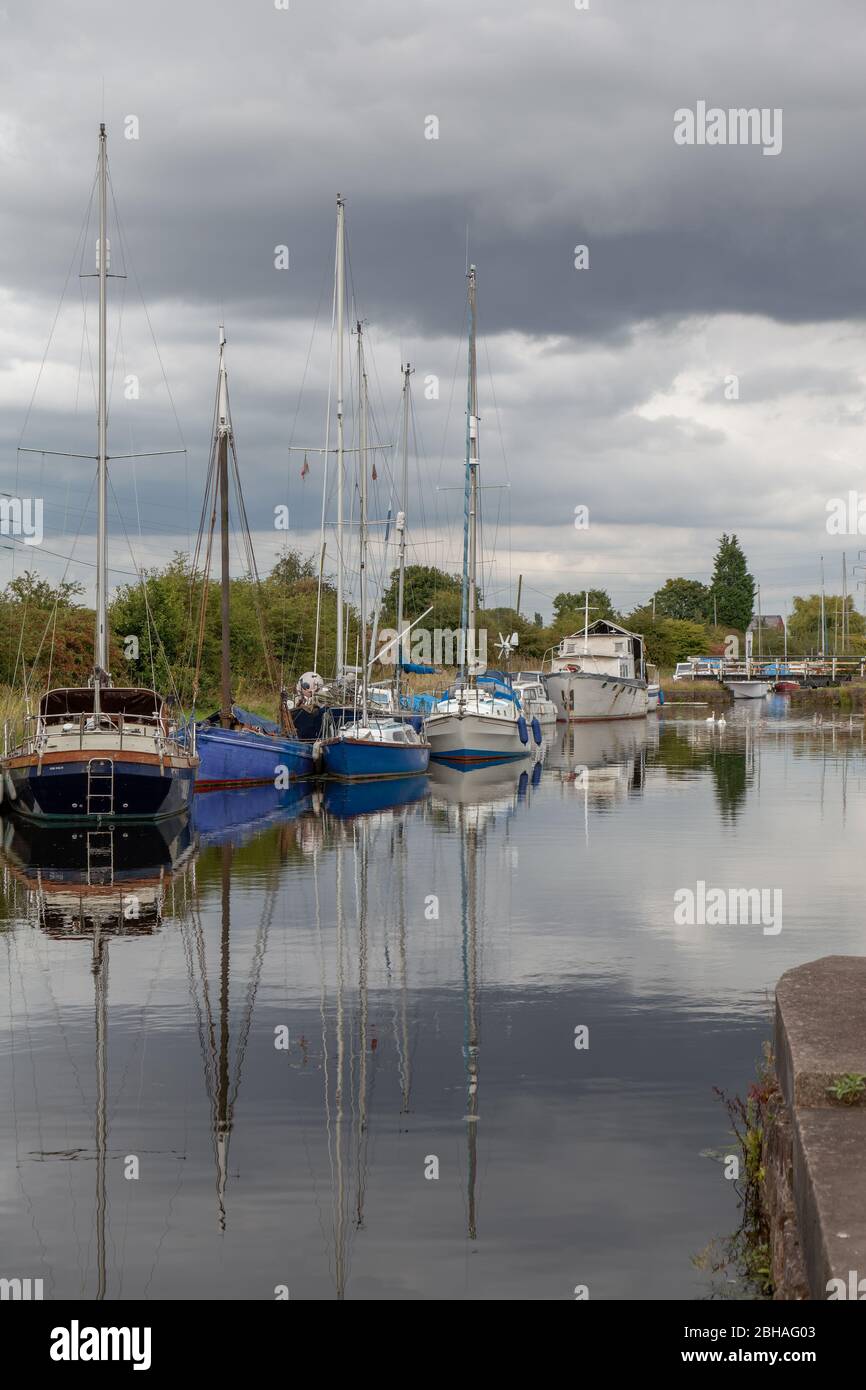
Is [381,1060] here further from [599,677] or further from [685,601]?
[685,601]

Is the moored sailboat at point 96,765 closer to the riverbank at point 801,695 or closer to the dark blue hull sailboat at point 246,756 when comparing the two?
the dark blue hull sailboat at point 246,756

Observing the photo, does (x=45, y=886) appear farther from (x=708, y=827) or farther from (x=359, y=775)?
(x=359, y=775)

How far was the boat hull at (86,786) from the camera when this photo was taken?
26.4 meters

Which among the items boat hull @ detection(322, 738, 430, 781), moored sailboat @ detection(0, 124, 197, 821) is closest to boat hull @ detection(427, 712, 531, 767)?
boat hull @ detection(322, 738, 430, 781)

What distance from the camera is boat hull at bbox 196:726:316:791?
114 ft

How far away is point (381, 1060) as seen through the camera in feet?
35.1

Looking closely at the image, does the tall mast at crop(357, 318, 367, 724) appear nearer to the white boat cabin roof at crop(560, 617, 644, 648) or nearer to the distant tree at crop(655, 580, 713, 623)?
the white boat cabin roof at crop(560, 617, 644, 648)

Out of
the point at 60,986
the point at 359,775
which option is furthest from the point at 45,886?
the point at 359,775

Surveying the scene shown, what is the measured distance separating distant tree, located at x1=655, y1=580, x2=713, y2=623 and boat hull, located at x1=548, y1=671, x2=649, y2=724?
100301 mm

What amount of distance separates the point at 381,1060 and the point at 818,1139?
4805 millimetres

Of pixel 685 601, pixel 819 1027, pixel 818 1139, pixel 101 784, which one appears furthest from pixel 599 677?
pixel 685 601

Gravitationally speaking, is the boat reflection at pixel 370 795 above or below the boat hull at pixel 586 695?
below

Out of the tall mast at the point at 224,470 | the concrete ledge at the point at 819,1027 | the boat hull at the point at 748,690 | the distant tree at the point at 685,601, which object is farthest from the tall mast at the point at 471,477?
the distant tree at the point at 685,601
